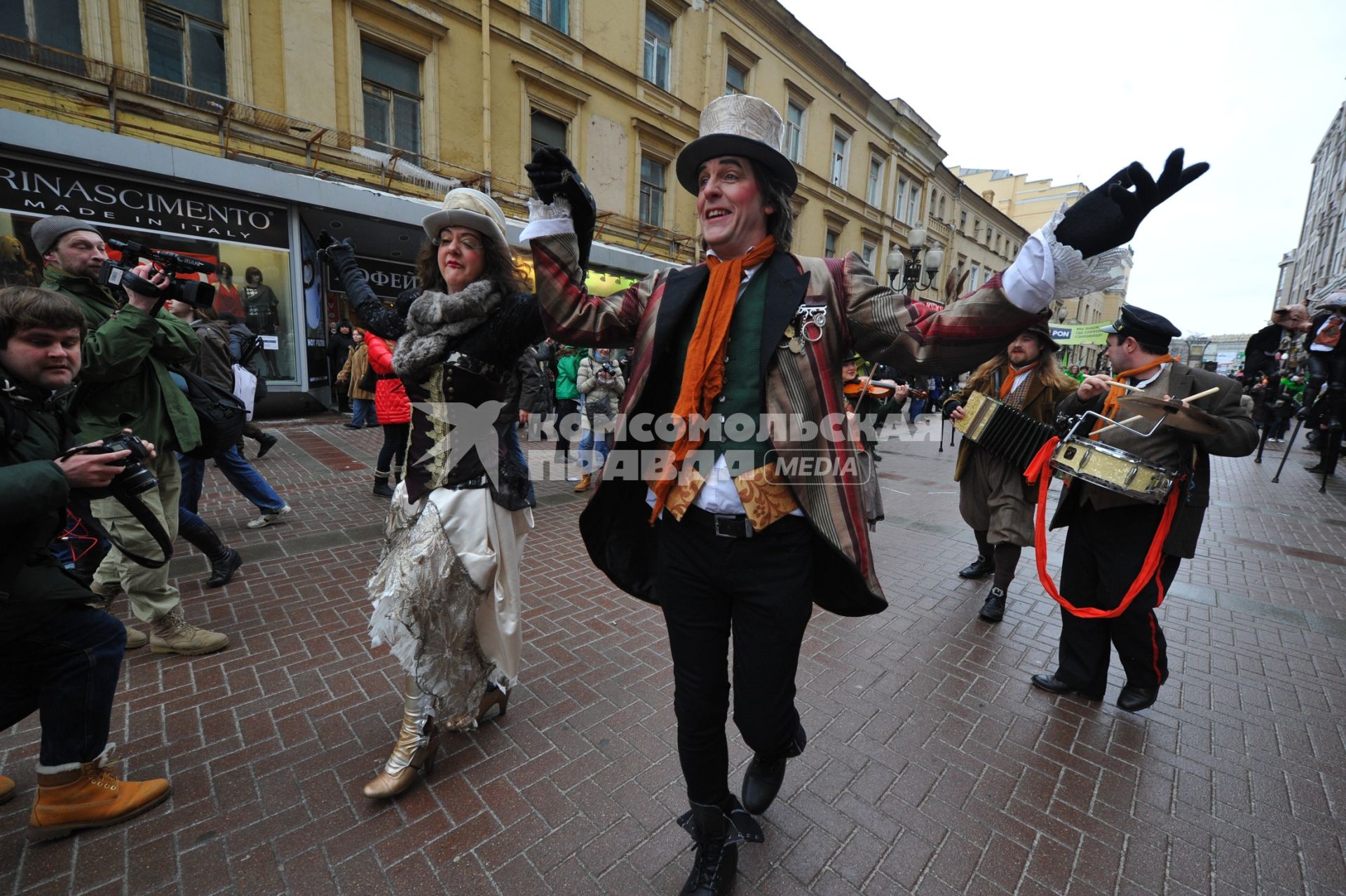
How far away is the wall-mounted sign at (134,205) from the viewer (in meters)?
8.41

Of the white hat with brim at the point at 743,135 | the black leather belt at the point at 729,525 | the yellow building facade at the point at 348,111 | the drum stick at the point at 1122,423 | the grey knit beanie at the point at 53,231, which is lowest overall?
the black leather belt at the point at 729,525

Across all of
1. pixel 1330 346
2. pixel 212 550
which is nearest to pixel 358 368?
pixel 212 550

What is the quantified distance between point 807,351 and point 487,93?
1398 centimetres

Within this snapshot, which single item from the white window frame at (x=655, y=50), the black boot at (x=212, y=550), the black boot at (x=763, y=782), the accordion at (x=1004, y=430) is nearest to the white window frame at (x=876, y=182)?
the white window frame at (x=655, y=50)

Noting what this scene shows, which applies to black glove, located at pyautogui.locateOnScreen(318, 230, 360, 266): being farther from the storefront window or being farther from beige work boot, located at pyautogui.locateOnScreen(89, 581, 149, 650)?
the storefront window

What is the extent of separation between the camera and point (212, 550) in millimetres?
3910

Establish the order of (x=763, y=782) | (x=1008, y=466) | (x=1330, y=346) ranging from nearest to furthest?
(x=763, y=782)
(x=1330, y=346)
(x=1008, y=466)

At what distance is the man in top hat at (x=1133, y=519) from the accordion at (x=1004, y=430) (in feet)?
2.00

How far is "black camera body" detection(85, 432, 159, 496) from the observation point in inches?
73.8

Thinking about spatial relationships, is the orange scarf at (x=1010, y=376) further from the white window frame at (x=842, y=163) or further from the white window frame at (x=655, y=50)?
the white window frame at (x=842, y=163)

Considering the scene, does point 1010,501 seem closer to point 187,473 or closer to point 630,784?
point 630,784

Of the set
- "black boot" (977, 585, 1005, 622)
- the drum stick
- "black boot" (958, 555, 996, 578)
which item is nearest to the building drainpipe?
"black boot" (958, 555, 996, 578)

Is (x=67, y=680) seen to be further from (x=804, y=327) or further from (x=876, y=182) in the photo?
(x=876, y=182)

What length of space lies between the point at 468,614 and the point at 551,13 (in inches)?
630
